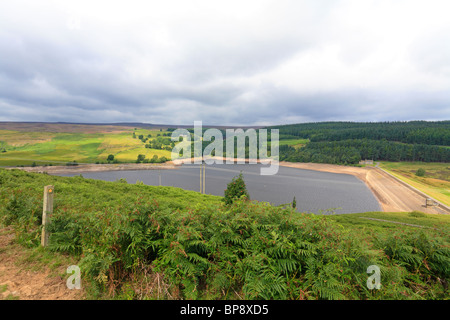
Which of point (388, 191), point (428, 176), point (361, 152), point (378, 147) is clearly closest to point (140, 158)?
point (388, 191)

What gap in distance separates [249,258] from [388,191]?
86.3 m

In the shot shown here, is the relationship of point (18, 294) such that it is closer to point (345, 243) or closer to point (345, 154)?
point (345, 243)

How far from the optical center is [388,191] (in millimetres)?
69500

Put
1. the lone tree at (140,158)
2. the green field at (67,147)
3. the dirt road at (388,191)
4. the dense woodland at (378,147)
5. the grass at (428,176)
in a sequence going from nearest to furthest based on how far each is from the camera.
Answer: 1. the dirt road at (388,191)
2. the grass at (428,176)
3. the green field at (67,147)
4. the dense woodland at (378,147)
5. the lone tree at (140,158)

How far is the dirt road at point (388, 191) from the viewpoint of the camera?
52969mm

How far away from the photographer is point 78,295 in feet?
10.6

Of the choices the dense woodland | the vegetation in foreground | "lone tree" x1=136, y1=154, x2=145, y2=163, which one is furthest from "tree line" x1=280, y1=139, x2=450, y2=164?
the vegetation in foreground

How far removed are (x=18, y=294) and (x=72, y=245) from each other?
Result: 0.99 metres

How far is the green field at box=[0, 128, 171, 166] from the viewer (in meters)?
86.2

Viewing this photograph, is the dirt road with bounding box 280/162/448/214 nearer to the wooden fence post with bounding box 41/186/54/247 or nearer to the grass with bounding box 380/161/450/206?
the grass with bounding box 380/161/450/206

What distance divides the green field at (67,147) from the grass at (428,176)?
328 ft

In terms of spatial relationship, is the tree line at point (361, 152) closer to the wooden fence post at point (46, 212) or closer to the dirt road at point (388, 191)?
the dirt road at point (388, 191)

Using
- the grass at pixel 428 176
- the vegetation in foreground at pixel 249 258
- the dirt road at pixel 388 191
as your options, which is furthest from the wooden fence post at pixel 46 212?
Answer: the grass at pixel 428 176
